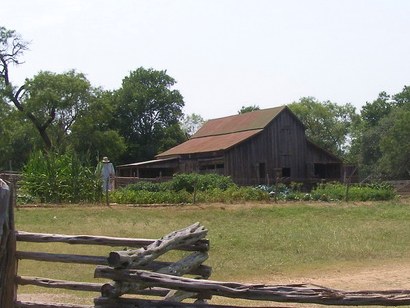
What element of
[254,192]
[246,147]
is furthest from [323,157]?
[254,192]

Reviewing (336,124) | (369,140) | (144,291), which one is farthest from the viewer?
(336,124)

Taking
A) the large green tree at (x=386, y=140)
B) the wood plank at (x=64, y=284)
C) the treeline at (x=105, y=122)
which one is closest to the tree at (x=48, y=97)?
the treeline at (x=105, y=122)

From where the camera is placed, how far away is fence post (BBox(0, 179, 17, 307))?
8.16 meters

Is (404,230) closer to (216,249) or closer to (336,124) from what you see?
(216,249)

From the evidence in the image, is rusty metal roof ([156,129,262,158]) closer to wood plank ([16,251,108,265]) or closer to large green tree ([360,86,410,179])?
large green tree ([360,86,410,179])

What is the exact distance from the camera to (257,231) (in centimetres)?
2212

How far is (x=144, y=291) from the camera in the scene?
8.16 m

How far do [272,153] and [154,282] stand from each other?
40.8m

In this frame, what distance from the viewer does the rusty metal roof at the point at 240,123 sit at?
48619mm

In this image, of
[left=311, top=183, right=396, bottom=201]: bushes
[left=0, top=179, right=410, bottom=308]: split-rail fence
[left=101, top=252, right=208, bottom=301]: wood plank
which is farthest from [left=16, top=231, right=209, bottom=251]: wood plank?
[left=311, top=183, right=396, bottom=201]: bushes

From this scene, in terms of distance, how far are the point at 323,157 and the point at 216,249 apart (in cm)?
3273

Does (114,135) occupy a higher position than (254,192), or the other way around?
(114,135)

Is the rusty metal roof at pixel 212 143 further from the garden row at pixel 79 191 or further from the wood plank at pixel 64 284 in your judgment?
the wood plank at pixel 64 284

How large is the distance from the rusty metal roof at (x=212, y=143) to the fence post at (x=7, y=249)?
37.0 m
